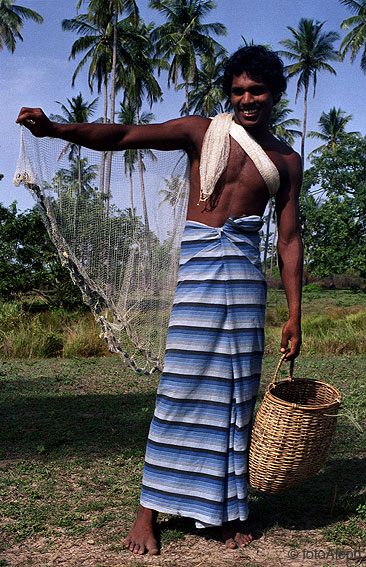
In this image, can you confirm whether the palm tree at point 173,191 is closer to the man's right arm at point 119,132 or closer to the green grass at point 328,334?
the man's right arm at point 119,132

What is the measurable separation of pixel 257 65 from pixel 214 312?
3.89 ft

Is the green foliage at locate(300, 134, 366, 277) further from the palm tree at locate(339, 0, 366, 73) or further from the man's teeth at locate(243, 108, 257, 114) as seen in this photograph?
the man's teeth at locate(243, 108, 257, 114)

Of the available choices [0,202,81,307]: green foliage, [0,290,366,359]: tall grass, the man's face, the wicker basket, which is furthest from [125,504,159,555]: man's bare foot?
[0,202,81,307]: green foliage

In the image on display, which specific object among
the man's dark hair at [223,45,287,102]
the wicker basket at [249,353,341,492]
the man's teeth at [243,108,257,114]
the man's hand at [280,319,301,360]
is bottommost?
the wicker basket at [249,353,341,492]

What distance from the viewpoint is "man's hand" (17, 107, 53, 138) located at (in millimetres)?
2517

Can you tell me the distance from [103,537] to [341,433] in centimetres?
241

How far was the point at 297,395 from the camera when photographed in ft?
9.91

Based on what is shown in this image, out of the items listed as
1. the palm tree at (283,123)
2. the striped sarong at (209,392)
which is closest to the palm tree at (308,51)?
the palm tree at (283,123)

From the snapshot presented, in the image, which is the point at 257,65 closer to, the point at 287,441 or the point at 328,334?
the point at 287,441

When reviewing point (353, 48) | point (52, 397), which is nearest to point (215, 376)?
point (52, 397)

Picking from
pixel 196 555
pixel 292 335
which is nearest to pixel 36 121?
pixel 292 335

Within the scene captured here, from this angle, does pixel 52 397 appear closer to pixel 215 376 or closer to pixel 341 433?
pixel 341 433

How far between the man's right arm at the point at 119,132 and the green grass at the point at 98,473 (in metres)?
1.70

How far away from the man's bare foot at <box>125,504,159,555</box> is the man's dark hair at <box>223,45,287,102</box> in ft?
6.95
